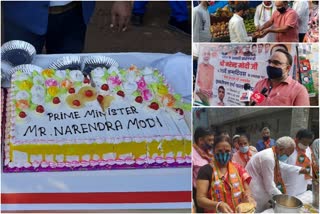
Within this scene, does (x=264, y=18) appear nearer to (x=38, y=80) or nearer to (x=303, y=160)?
(x=303, y=160)

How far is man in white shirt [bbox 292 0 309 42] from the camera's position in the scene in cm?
195

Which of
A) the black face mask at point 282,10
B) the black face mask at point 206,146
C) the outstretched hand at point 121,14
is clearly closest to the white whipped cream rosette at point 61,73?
the outstretched hand at point 121,14

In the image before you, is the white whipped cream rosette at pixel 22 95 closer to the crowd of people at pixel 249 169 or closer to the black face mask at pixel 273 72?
the crowd of people at pixel 249 169

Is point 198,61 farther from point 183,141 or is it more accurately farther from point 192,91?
point 183,141

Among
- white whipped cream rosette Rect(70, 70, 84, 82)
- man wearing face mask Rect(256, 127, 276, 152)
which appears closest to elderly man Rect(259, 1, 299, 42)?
man wearing face mask Rect(256, 127, 276, 152)

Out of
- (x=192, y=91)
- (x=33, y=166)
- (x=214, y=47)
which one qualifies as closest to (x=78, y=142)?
(x=33, y=166)

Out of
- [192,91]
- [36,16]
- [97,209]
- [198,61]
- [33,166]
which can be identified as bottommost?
[97,209]

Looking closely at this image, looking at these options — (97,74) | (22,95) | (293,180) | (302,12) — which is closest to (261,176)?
(293,180)

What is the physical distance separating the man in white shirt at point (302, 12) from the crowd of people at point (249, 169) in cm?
47

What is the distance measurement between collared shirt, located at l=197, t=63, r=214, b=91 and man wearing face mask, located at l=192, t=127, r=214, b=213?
0.19 meters

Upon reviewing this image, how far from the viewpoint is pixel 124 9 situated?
78.4 inches

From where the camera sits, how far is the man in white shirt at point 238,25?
6.44 feet

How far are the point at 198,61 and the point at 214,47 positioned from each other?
9 cm

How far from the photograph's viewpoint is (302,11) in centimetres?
196
